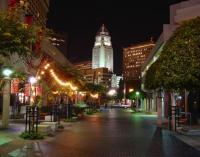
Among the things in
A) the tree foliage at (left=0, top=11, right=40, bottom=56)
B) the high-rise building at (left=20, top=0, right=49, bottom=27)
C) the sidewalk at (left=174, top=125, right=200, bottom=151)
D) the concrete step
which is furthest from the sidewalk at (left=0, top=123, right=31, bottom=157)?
the high-rise building at (left=20, top=0, right=49, bottom=27)

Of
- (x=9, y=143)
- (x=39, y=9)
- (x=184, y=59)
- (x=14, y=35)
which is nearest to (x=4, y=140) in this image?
(x=9, y=143)

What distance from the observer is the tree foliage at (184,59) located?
19875 millimetres

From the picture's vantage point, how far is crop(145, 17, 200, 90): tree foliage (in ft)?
65.2

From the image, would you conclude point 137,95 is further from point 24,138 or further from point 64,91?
point 24,138

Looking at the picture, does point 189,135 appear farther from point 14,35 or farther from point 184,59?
point 14,35

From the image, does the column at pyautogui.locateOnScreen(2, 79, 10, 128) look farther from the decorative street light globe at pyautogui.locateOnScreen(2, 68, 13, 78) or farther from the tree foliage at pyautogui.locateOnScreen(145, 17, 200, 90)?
the decorative street light globe at pyautogui.locateOnScreen(2, 68, 13, 78)

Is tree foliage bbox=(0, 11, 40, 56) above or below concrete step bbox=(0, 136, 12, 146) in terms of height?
above

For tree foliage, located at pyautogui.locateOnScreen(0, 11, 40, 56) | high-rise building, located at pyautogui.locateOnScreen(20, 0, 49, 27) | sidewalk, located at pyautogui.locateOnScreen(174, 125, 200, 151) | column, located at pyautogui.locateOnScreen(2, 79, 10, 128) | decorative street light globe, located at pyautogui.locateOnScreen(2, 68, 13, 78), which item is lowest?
sidewalk, located at pyautogui.locateOnScreen(174, 125, 200, 151)

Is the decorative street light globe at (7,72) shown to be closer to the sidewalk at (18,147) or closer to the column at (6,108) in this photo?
the sidewalk at (18,147)

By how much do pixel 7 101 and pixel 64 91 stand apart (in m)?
14.0

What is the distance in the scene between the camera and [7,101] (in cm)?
3216

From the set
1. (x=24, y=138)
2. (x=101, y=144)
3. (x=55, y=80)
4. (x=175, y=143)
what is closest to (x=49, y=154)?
(x=101, y=144)

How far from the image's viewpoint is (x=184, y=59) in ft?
67.3

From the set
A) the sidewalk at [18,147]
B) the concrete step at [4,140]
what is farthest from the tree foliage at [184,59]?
the concrete step at [4,140]
